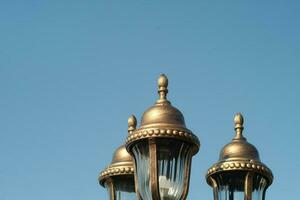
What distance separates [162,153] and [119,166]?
98.4 inches

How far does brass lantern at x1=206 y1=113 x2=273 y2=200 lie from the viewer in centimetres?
1270

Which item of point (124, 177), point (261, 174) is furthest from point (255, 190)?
point (124, 177)

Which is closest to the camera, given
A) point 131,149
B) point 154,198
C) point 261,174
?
point 154,198

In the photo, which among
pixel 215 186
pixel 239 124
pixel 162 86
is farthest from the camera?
pixel 239 124

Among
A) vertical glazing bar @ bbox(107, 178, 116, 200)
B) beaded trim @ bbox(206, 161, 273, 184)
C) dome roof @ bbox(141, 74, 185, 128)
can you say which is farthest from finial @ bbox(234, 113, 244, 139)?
dome roof @ bbox(141, 74, 185, 128)

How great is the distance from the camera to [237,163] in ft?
41.9

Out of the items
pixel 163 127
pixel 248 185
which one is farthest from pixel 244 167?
pixel 163 127

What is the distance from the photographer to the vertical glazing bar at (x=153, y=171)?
10.4 m

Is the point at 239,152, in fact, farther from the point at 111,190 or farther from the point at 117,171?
the point at 111,190

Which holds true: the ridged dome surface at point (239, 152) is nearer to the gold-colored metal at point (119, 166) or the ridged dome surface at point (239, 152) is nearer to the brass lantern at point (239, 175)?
the brass lantern at point (239, 175)

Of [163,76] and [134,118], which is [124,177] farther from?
[163,76]

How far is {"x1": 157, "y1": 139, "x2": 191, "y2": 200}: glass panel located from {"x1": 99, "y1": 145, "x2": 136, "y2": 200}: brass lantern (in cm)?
228

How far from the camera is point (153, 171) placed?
1053 cm

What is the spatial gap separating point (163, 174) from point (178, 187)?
0.27 meters
